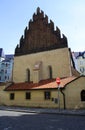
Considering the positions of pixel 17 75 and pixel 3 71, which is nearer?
pixel 17 75

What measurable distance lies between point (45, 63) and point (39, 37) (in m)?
4.86

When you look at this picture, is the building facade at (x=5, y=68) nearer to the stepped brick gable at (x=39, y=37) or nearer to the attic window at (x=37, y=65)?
the stepped brick gable at (x=39, y=37)

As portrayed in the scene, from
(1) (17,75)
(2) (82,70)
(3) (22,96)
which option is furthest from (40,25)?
(2) (82,70)

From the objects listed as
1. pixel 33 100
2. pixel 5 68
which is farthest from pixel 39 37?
pixel 5 68

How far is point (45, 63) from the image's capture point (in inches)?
1220

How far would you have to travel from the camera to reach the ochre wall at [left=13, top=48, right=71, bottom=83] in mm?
29016

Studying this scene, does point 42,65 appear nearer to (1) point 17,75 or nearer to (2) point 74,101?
(1) point 17,75

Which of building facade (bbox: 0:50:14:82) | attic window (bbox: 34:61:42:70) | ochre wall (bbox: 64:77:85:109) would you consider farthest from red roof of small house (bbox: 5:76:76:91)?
building facade (bbox: 0:50:14:82)

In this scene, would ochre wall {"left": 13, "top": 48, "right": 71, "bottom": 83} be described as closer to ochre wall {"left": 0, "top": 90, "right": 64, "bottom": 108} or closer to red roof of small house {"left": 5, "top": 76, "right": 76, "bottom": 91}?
red roof of small house {"left": 5, "top": 76, "right": 76, "bottom": 91}

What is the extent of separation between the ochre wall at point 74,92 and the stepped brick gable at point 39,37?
27.1ft

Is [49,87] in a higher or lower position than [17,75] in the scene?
lower

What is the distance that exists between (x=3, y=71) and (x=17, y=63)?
4185cm

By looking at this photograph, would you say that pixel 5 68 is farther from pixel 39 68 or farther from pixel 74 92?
pixel 74 92

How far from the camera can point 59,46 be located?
98.8 feet
